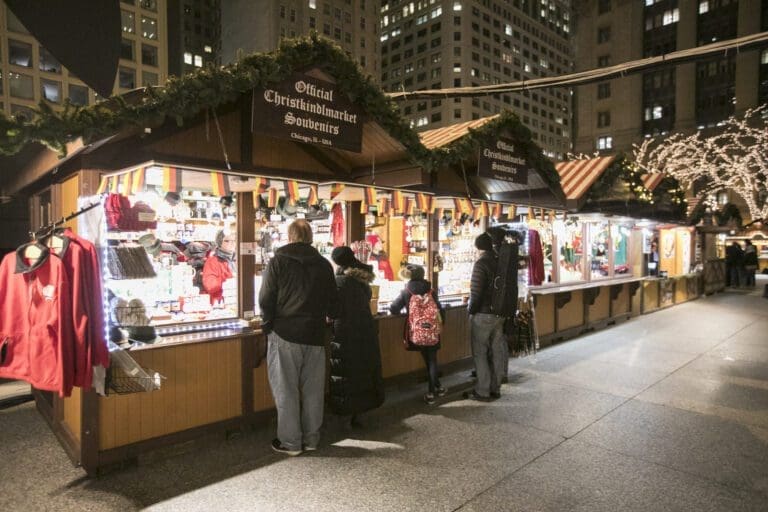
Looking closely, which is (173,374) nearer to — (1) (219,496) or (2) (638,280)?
(1) (219,496)

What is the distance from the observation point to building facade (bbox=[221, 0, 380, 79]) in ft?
257

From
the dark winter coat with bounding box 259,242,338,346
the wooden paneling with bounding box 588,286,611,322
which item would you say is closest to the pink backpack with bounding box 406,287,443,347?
the dark winter coat with bounding box 259,242,338,346

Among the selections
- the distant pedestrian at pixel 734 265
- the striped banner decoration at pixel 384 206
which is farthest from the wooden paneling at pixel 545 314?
the distant pedestrian at pixel 734 265

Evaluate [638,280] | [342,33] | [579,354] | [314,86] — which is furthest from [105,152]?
[342,33]

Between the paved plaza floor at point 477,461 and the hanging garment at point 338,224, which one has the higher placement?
the hanging garment at point 338,224

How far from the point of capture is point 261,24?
78.6m

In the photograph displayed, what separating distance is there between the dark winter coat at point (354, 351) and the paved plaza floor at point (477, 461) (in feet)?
1.15

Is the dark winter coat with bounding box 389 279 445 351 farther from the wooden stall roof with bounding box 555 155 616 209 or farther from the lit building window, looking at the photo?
the lit building window

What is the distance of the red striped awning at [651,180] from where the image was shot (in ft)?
42.5

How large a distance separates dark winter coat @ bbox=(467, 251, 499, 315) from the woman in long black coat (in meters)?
1.51

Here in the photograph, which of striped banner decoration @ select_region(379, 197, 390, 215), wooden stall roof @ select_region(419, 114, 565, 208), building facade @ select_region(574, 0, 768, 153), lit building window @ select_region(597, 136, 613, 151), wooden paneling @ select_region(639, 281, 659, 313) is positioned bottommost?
wooden paneling @ select_region(639, 281, 659, 313)

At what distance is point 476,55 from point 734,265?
90.0 metres

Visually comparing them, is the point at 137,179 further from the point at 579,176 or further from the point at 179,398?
the point at 579,176

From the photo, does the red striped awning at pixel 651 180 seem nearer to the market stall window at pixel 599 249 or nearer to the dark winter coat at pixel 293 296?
the market stall window at pixel 599 249
